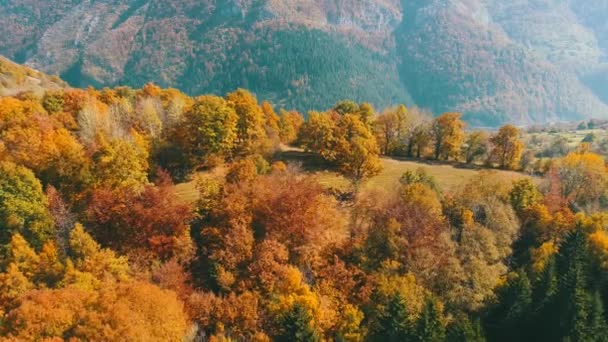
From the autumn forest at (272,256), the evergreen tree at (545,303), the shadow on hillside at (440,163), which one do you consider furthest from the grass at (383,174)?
the evergreen tree at (545,303)

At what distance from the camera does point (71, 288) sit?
40938 mm

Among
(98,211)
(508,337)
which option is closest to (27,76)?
(98,211)

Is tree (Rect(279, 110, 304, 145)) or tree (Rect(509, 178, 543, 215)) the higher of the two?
tree (Rect(279, 110, 304, 145))

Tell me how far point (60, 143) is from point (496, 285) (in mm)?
60614

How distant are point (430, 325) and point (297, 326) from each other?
46.7 ft

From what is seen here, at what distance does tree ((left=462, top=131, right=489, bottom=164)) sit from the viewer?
100250 millimetres

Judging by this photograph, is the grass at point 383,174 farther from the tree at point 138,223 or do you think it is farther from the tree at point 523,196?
the tree at point 138,223

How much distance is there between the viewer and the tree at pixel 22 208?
47.8 metres

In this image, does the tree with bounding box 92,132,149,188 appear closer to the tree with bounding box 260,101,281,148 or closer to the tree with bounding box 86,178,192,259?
the tree with bounding box 86,178,192,259

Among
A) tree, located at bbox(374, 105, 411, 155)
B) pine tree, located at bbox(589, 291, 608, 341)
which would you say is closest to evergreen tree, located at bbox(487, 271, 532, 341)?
pine tree, located at bbox(589, 291, 608, 341)

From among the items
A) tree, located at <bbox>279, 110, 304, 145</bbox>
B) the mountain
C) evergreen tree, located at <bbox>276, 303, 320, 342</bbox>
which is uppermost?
the mountain

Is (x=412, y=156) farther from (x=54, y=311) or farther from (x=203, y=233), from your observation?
(x=54, y=311)

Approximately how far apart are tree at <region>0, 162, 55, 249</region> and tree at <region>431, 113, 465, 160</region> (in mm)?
82530

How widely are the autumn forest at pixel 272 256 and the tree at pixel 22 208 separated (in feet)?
0.59
